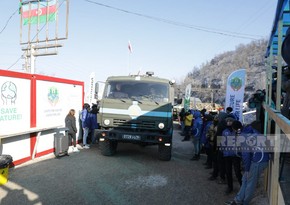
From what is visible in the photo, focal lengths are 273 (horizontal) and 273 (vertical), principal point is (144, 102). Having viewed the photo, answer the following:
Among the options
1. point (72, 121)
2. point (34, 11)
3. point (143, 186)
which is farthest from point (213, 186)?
point (34, 11)

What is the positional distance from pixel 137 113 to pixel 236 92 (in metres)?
3.07

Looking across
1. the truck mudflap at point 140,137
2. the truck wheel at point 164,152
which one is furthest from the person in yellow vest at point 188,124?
the truck mudflap at point 140,137

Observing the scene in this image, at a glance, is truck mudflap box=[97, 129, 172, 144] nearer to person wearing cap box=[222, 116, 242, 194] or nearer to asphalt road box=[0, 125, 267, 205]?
asphalt road box=[0, 125, 267, 205]

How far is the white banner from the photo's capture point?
8.21 m

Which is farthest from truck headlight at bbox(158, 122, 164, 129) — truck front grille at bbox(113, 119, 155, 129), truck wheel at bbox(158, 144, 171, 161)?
truck wheel at bbox(158, 144, 171, 161)

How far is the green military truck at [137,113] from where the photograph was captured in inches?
317

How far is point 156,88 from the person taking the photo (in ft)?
28.0

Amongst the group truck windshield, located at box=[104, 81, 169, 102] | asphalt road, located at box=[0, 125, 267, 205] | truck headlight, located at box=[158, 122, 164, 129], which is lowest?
asphalt road, located at box=[0, 125, 267, 205]

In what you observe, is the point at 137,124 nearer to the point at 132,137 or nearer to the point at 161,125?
the point at 132,137

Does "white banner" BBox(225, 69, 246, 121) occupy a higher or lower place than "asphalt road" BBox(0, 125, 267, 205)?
higher

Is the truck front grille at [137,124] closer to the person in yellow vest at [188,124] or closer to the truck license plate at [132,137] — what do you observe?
the truck license plate at [132,137]

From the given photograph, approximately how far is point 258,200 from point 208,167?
8.69ft

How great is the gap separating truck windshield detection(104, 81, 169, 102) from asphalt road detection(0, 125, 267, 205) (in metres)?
1.94

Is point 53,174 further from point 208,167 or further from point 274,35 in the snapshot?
point 274,35
